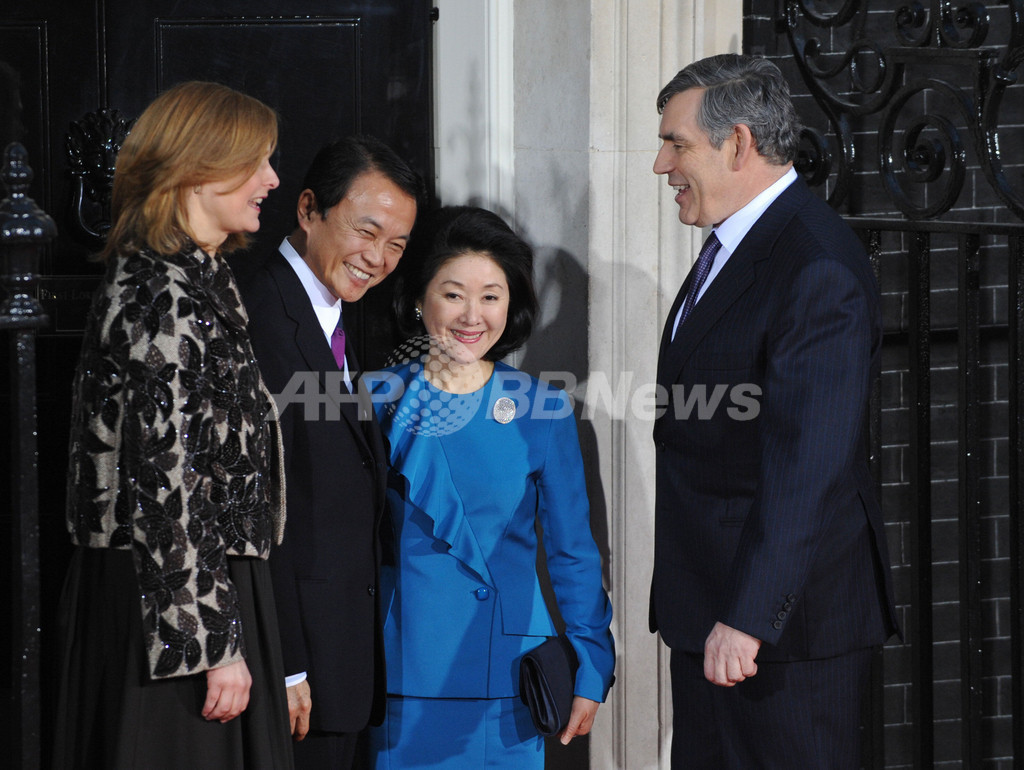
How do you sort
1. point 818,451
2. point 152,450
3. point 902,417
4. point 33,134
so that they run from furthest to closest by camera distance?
point 902,417 → point 33,134 → point 818,451 → point 152,450

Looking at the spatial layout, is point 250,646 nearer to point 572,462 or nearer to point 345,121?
point 572,462

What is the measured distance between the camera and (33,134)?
10.4 feet

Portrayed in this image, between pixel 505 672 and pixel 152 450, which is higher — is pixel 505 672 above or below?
below

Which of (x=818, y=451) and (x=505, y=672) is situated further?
(x=505, y=672)

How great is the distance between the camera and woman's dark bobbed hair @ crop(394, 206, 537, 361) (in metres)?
2.76

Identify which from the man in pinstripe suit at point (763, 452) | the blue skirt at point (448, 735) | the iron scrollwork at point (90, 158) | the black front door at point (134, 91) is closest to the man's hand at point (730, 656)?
the man in pinstripe suit at point (763, 452)

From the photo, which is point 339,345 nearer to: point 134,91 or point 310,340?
point 310,340

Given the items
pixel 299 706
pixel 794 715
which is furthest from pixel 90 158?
pixel 794 715

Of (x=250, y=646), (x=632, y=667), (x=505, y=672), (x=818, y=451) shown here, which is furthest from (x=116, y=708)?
(x=632, y=667)

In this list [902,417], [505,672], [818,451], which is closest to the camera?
[818,451]

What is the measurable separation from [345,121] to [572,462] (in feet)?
4.03

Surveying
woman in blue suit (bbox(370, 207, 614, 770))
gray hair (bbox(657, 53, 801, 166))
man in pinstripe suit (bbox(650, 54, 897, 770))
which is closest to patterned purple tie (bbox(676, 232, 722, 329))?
man in pinstripe suit (bbox(650, 54, 897, 770))

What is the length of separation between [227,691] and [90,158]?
1.73 metres

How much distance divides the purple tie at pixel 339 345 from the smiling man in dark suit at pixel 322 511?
0.01 m
